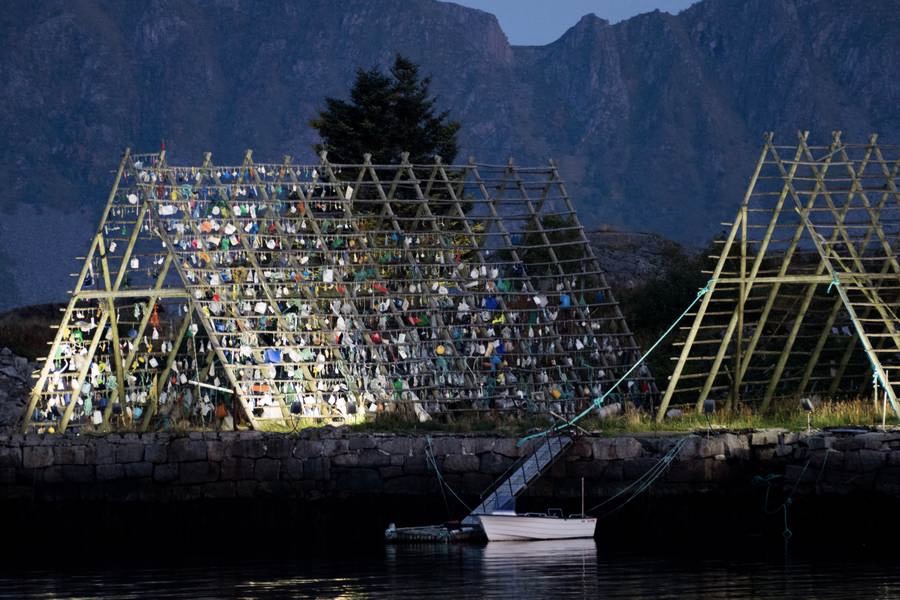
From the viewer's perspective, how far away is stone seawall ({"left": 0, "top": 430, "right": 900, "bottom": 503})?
31.4m

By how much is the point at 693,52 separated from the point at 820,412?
126 metres

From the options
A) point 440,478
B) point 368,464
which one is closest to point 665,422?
point 440,478

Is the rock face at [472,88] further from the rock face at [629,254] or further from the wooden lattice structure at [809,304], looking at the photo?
the wooden lattice structure at [809,304]

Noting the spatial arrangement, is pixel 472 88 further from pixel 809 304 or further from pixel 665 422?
pixel 665 422

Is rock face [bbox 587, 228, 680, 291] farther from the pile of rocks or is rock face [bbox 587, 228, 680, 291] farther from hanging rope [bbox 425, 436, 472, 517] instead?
hanging rope [bbox 425, 436, 472, 517]

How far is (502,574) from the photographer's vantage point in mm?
26016

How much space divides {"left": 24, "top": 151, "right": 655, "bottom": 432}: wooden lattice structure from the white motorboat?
6.26 metres

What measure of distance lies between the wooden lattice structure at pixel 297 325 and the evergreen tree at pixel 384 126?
20.8 m

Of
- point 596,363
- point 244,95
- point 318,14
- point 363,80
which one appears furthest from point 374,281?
point 318,14

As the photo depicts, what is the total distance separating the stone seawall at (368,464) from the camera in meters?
31.4

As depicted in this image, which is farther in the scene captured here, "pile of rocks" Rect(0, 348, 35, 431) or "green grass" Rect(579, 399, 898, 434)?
"pile of rocks" Rect(0, 348, 35, 431)

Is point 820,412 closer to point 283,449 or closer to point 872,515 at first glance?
point 872,515

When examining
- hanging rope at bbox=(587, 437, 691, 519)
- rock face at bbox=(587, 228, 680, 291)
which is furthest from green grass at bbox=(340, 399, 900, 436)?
rock face at bbox=(587, 228, 680, 291)

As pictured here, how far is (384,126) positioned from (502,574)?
121ft
